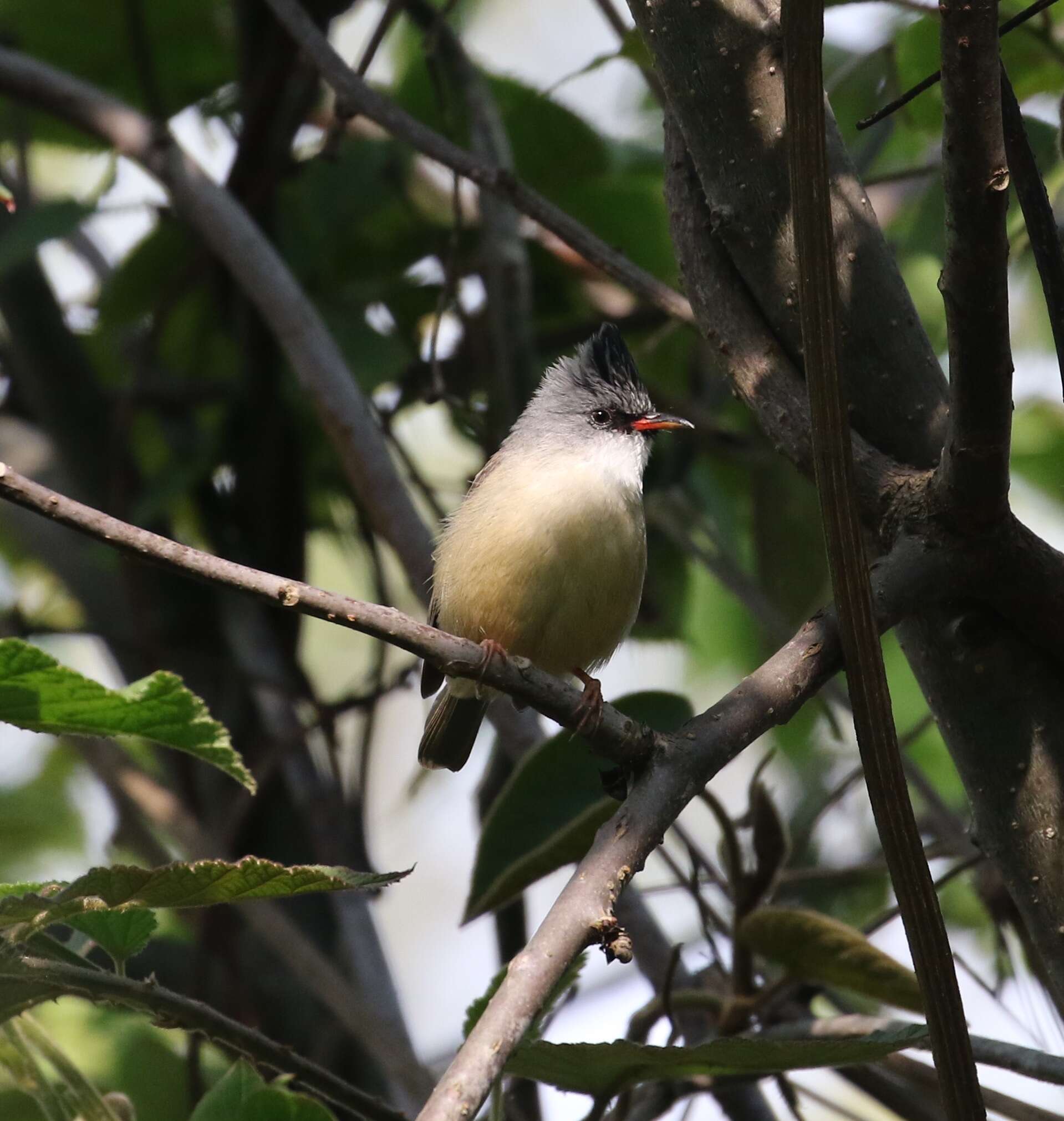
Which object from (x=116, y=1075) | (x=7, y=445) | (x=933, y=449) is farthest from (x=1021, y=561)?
(x=7, y=445)

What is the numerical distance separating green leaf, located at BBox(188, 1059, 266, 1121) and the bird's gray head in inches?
73.7

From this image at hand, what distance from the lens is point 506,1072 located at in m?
1.61

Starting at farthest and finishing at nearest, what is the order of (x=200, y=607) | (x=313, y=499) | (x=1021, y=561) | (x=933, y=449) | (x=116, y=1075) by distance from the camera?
(x=313, y=499) → (x=200, y=607) → (x=116, y=1075) → (x=933, y=449) → (x=1021, y=561)

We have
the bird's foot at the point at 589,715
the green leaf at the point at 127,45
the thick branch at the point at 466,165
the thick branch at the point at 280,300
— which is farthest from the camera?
the green leaf at the point at 127,45

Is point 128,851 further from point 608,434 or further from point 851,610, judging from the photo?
point 851,610

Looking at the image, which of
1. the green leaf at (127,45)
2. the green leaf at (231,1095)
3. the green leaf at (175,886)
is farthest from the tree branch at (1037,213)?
the green leaf at (127,45)

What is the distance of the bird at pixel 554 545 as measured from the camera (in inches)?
110

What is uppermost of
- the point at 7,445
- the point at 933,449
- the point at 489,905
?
the point at 7,445

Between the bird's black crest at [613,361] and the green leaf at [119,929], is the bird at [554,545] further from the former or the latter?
the green leaf at [119,929]

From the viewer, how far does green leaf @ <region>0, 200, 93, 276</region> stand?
3105mm

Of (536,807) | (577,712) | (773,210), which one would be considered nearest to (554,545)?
(536,807)

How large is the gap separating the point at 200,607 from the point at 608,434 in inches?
46.6

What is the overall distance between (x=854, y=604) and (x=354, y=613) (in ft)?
1.55

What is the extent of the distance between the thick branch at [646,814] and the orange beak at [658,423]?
5.49 feet
